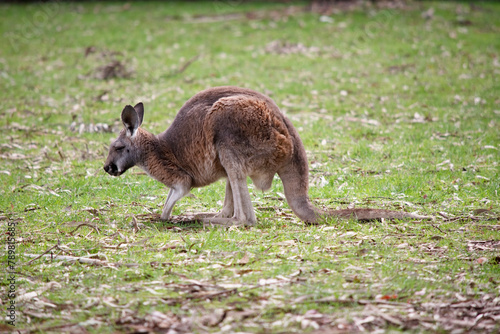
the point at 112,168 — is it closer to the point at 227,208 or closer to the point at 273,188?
the point at 227,208

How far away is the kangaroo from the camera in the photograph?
5.02m

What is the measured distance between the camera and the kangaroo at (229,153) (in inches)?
198

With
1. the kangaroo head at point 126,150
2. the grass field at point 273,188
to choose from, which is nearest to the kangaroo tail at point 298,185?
the grass field at point 273,188

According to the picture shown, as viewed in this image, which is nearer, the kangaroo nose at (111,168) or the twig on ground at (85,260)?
the twig on ground at (85,260)

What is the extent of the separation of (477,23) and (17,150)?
12041mm

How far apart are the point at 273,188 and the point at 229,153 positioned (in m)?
1.56

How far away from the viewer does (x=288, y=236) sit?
15.7ft

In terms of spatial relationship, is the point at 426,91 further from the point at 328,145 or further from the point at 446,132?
the point at 328,145

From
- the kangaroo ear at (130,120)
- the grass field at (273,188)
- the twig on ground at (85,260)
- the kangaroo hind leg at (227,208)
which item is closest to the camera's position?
the grass field at (273,188)

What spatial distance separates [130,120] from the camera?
536 cm

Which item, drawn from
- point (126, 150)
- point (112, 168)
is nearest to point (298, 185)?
point (126, 150)

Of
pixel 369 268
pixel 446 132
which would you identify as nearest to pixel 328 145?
pixel 446 132

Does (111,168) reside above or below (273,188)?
above

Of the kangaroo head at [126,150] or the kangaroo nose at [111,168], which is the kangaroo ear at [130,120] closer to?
the kangaroo head at [126,150]
